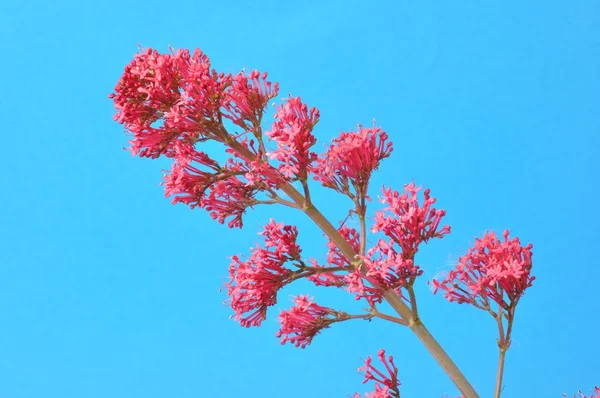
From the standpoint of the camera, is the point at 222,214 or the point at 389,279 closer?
the point at 389,279

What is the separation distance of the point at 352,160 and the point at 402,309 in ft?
1.98

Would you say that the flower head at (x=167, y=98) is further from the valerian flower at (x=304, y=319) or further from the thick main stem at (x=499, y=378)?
the thick main stem at (x=499, y=378)

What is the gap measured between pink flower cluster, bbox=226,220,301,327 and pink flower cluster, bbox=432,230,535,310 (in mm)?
607

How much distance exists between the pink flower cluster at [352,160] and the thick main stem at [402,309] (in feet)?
0.45

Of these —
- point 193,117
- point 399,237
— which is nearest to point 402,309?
point 399,237

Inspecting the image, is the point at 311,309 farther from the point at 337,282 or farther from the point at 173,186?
the point at 173,186

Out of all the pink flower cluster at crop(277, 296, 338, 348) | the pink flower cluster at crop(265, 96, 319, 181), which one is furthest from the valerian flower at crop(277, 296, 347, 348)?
the pink flower cluster at crop(265, 96, 319, 181)

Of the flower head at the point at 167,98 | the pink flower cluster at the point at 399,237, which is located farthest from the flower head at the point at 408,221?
the flower head at the point at 167,98

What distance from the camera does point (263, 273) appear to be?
9.65ft

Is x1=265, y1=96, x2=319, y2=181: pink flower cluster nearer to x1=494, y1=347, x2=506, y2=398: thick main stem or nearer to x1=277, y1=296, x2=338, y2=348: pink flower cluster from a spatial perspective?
x1=277, y1=296, x2=338, y2=348: pink flower cluster

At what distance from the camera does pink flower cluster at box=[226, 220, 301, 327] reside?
2.94 metres

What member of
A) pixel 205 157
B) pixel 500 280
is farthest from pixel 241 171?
pixel 500 280

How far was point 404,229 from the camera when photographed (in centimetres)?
283

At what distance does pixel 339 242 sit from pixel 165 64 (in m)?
0.97
